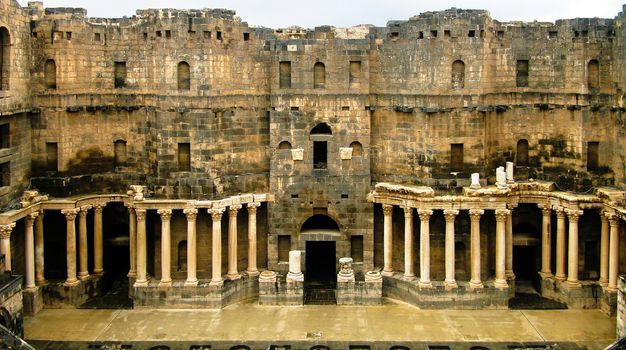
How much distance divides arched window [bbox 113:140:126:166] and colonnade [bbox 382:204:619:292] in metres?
13.7

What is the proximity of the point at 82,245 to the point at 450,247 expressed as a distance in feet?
59.8

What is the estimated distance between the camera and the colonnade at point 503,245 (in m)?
37.6

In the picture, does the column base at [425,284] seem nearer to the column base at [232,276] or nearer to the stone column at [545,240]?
the stone column at [545,240]

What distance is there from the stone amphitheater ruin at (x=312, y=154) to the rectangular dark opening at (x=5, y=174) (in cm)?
10

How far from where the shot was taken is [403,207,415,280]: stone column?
38.8 m

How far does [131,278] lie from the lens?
40031 mm

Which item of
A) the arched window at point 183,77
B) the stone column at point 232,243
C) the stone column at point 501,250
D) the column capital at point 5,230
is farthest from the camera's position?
the stone column at point 232,243

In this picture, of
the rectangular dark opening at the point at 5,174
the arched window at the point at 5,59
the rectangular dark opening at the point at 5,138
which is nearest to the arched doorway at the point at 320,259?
the rectangular dark opening at the point at 5,174

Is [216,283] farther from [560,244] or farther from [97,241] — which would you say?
[560,244]

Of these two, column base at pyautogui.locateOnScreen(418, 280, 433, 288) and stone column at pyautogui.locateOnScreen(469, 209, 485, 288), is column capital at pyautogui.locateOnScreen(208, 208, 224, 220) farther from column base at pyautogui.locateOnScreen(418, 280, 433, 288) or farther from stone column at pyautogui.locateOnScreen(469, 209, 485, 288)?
stone column at pyautogui.locateOnScreen(469, 209, 485, 288)

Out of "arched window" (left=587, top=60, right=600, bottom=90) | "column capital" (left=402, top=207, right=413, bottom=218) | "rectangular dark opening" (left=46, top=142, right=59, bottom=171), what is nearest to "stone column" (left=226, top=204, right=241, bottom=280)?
"column capital" (left=402, top=207, right=413, bottom=218)

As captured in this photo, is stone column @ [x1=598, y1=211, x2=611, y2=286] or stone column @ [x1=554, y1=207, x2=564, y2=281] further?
stone column @ [x1=554, y1=207, x2=564, y2=281]

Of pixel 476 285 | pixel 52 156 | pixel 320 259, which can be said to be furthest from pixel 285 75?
pixel 476 285

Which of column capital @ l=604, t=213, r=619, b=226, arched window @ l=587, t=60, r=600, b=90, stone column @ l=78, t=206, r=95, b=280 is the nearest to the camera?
column capital @ l=604, t=213, r=619, b=226
